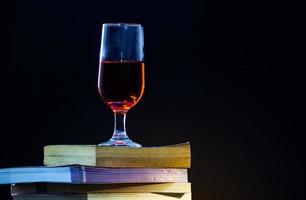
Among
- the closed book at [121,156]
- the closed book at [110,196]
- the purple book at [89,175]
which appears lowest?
the closed book at [110,196]

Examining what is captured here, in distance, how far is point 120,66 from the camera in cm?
152

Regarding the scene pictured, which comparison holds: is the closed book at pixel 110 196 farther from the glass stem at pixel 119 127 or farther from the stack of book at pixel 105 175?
the glass stem at pixel 119 127

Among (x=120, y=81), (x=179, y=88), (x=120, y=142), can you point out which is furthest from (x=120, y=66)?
(x=179, y=88)

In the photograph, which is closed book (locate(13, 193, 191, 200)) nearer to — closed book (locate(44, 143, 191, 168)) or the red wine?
closed book (locate(44, 143, 191, 168))

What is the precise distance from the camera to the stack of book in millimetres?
1368

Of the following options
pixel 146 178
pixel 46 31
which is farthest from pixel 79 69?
pixel 146 178

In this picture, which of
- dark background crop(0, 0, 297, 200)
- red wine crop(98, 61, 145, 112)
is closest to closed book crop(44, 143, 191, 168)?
red wine crop(98, 61, 145, 112)

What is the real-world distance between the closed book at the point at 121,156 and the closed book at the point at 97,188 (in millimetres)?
35

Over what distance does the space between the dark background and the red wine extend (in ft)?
1.31

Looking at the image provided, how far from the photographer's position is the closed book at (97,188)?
4.55 ft

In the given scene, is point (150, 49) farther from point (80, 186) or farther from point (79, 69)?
point (80, 186)

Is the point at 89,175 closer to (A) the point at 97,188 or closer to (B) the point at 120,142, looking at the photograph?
(A) the point at 97,188

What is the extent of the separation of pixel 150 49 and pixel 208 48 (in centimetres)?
14

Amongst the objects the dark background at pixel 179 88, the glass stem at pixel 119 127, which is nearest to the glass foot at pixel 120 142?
the glass stem at pixel 119 127
